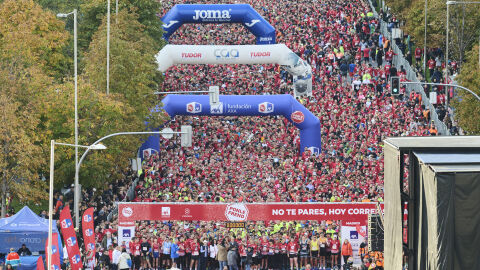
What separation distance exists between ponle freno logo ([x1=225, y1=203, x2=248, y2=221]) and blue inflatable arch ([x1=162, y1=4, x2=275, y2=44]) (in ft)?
99.5

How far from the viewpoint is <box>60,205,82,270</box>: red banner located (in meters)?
34.2

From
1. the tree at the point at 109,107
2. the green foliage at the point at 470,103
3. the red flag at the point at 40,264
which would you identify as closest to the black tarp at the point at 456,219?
the red flag at the point at 40,264

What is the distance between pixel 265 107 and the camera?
58969 millimetres

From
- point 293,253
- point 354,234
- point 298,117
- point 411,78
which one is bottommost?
point 293,253

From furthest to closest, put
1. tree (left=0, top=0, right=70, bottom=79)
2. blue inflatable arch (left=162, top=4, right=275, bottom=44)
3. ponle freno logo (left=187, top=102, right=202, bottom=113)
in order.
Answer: blue inflatable arch (left=162, top=4, right=275, bottom=44) → ponle freno logo (left=187, top=102, right=202, bottom=113) → tree (left=0, top=0, right=70, bottom=79)

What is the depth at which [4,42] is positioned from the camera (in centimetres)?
5456

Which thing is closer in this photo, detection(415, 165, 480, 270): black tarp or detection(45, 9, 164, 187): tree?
detection(415, 165, 480, 270): black tarp

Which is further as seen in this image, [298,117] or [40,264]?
[298,117]

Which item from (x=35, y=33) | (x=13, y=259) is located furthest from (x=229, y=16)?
(x=13, y=259)

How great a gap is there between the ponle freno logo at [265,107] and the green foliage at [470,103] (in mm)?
10236

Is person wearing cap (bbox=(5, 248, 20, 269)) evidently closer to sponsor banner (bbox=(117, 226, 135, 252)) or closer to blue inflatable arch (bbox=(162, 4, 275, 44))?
sponsor banner (bbox=(117, 226, 135, 252))

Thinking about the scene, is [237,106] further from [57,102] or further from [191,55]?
[57,102]

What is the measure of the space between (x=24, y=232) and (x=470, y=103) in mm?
23039

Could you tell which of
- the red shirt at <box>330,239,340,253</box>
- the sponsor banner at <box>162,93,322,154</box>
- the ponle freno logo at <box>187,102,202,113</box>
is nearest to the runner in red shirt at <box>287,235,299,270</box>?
the red shirt at <box>330,239,340,253</box>
